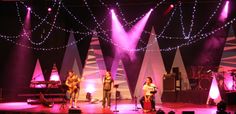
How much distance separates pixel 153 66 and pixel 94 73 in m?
3.27

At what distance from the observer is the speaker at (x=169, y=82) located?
16.8 metres

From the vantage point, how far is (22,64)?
1747 centimetres

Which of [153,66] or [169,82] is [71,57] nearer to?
[153,66]

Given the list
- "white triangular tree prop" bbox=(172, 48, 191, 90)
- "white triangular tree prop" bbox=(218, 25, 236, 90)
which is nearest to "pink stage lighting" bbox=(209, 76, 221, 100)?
"white triangular tree prop" bbox=(218, 25, 236, 90)

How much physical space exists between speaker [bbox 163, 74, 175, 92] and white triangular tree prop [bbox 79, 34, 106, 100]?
373 centimetres

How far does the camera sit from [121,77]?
62.1 ft

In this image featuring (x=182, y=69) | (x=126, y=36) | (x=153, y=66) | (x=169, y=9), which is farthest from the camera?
(x=126, y=36)

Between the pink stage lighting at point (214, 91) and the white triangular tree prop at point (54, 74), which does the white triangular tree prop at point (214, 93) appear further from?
the white triangular tree prop at point (54, 74)

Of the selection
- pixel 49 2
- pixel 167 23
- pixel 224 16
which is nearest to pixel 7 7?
pixel 49 2

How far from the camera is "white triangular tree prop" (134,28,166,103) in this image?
18.2 meters

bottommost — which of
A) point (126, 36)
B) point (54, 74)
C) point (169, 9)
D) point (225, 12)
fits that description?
point (54, 74)

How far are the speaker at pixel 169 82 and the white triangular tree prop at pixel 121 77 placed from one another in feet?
8.13

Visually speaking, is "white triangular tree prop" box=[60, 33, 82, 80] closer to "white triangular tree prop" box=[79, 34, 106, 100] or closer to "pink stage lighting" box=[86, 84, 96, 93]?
"white triangular tree prop" box=[79, 34, 106, 100]

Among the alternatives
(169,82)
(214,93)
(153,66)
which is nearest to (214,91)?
(214,93)
